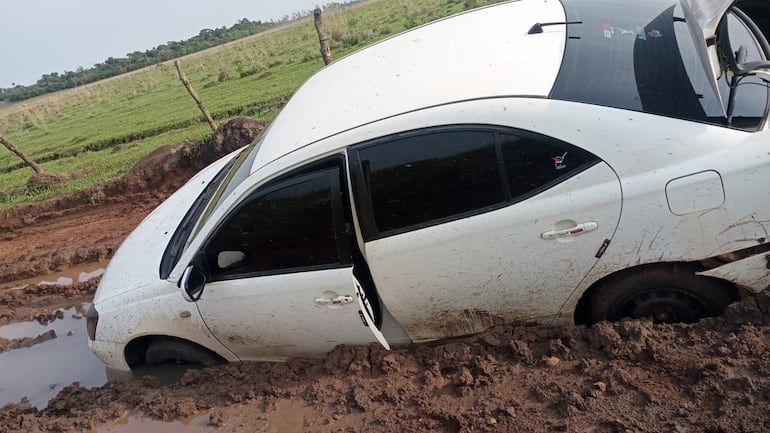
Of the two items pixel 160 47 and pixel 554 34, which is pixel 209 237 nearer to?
pixel 554 34

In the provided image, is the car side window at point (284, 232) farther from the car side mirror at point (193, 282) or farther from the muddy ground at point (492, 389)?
the muddy ground at point (492, 389)

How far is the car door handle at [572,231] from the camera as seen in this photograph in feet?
9.32

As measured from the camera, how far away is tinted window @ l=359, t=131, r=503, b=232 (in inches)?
116

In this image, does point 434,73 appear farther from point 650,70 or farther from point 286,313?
point 286,313

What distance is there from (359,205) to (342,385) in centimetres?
118

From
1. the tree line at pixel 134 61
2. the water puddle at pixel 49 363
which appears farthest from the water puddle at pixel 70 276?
the tree line at pixel 134 61

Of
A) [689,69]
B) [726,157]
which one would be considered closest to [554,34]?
[689,69]

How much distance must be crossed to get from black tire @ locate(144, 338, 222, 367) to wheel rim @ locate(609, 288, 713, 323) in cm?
276

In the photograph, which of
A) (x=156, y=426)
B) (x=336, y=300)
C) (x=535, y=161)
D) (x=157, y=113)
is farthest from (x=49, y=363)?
(x=157, y=113)

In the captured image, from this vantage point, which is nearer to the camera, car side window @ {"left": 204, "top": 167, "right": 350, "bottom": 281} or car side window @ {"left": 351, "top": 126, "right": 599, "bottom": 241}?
car side window @ {"left": 351, "top": 126, "right": 599, "bottom": 241}

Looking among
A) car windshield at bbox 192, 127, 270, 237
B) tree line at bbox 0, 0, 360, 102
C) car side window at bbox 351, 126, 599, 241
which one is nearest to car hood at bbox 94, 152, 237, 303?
car windshield at bbox 192, 127, 270, 237

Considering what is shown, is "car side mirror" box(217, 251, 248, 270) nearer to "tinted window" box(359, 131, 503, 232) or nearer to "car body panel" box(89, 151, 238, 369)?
"car body panel" box(89, 151, 238, 369)

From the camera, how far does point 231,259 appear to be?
3.43 m

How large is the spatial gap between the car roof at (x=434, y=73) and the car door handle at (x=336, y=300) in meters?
0.90
